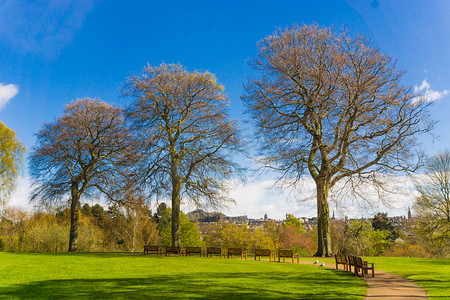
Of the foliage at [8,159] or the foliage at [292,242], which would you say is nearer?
the foliage at [8,159]

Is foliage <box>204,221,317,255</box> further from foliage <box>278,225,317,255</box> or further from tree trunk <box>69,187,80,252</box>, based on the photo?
tree trunk <box>69,187,80,252</box>

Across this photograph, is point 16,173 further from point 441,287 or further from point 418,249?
point 418,249

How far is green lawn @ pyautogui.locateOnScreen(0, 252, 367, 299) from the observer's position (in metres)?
10.8

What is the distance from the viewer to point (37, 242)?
112ft

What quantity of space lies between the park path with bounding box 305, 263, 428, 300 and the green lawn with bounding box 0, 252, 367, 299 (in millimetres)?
389

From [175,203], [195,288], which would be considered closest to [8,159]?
[175,203]

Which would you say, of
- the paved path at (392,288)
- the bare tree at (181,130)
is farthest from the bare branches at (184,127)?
the paved path at (392,288)

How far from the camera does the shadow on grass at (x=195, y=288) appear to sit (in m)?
10.6

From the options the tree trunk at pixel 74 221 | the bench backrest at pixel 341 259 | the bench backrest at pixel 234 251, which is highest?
the tree trunk at pixel 74 221

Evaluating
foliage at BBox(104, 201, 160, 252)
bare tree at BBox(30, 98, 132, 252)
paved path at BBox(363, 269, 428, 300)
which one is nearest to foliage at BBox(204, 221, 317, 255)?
foliage at BBox(104, 201, 160, 252)

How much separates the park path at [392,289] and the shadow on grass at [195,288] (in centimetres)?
69

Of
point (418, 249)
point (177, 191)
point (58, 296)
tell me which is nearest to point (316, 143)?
point (177, 191)

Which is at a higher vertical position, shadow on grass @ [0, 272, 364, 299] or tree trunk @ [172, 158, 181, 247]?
tree trunk @ [172, 158, 181, 247]

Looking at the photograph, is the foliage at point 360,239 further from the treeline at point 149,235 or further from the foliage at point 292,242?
the foliage at point 292,242
